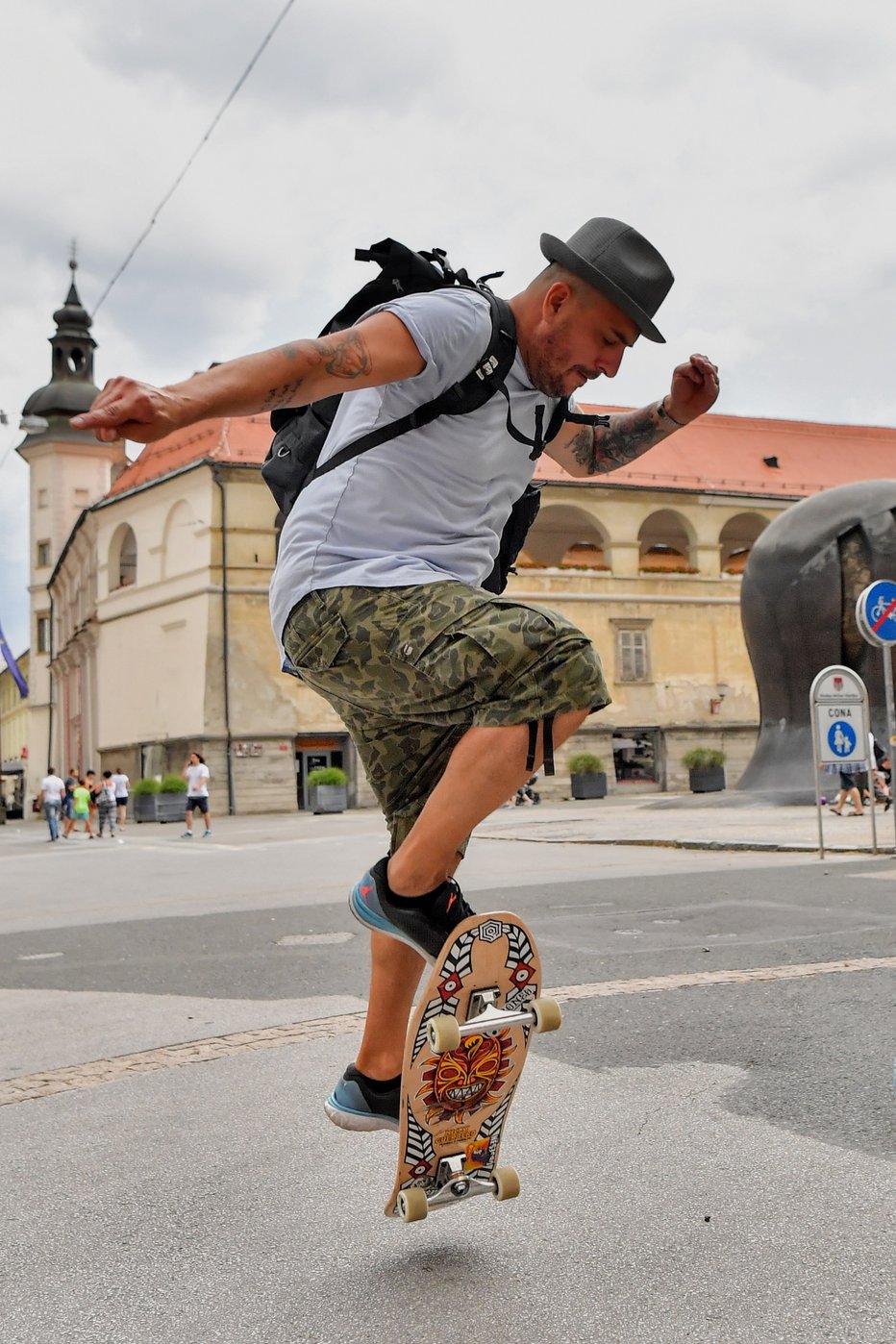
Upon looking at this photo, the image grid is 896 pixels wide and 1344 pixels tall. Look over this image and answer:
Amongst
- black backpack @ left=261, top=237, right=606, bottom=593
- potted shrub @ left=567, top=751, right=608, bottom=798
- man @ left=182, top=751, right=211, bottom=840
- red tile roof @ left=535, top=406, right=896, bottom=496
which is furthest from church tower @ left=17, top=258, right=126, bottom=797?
black backpack @ left=261, top=237, right=606, bottom=593

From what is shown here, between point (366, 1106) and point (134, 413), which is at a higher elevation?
point (134, 413)

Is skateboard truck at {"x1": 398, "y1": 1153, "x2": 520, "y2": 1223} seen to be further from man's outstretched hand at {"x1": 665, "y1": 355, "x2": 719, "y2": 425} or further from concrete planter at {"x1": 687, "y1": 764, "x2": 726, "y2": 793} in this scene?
concrete planter at {"x1": 687, "y1": 764, "x2": 726, "y2": 793}

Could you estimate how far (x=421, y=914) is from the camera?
7.82 ft

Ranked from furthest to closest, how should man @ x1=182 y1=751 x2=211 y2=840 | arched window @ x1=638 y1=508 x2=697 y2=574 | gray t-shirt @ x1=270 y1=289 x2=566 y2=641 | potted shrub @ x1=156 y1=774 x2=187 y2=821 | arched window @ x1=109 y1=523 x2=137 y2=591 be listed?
arched window @ x1=638 y1=508 x2=697 y2=574
arched window @ x1=109 y1=523 x2=137 y2=591
potted shrub @ x1=156 y1=774 x2=187 y2=821
man @ x1=182 y1=751 x2=211 y2=840
gray t-shirt @ x1=270 y1=289 x2=566 y2=641

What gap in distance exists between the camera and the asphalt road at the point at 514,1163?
199 centimetres

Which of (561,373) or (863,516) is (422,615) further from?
(863,516)

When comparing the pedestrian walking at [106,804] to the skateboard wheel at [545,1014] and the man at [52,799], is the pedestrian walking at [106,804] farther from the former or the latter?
the skateboard wheel at [545,1014]

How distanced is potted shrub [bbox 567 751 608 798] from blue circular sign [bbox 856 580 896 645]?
28344 millimetres

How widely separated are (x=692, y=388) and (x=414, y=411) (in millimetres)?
896

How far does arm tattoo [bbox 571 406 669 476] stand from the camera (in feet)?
10.6

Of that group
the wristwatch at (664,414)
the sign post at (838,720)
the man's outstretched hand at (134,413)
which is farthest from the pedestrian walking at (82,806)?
the man's outstretched hand at (134,413)

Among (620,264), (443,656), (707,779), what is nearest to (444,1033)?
(443,656)

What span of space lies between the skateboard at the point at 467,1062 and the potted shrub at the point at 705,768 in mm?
32815

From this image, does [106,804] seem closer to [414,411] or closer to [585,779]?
[585,779]
